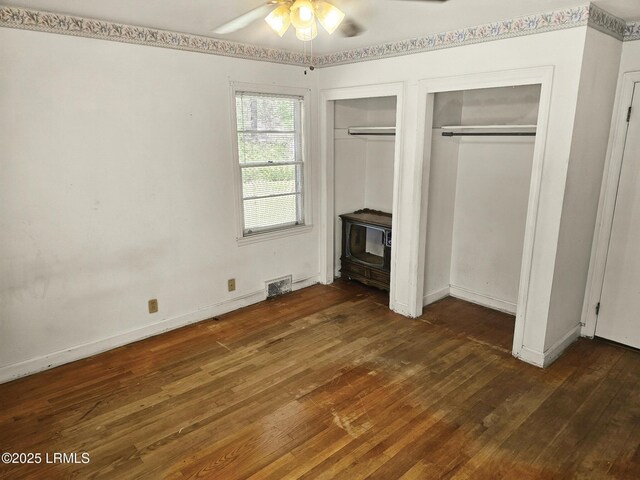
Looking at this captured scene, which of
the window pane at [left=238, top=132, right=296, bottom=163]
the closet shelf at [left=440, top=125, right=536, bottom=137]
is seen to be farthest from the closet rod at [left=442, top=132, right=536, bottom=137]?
the window pane at [left=238, top=132, right=296, bottom=163]

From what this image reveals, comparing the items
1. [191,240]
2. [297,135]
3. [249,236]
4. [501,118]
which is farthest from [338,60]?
[191,240]

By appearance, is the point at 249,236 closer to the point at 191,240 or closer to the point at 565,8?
the point at 191,240

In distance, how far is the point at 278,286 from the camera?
4688 mm

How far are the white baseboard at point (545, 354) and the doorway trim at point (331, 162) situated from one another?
4.31 ft

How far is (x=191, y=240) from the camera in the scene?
3910 mm

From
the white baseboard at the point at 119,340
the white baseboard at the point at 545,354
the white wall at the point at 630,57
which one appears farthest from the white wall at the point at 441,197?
the white baseboard at the point at 119,340

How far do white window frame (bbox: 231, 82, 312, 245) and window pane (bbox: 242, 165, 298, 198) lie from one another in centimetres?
11

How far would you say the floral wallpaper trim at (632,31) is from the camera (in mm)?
3074

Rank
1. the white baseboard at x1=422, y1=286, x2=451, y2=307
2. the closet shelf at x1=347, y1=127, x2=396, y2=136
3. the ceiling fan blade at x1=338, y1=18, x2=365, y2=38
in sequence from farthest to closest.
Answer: the closet shelf at x1=347, y1=127, x2=396, y2=136
the white baseboard at x1=422, y1=286, x2=451, y2=307
the ceiling fan blade at x1=338, y1=18, x2=365, y2=38

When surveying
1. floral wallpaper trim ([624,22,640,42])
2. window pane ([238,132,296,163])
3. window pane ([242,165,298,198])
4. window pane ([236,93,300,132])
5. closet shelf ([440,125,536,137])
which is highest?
floral wallpaper trim ([624,22,640,42])

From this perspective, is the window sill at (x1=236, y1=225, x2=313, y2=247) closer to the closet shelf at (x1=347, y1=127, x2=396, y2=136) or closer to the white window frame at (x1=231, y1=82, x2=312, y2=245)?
the white window frame at (x1=231, y1=82, x2=312, y2=245)

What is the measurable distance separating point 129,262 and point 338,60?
276 centimetres

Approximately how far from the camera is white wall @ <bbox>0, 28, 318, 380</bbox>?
2975 mm

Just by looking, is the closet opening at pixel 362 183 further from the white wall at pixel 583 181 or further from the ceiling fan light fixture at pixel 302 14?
the ceiling fan light fixture at pixel 302 14
